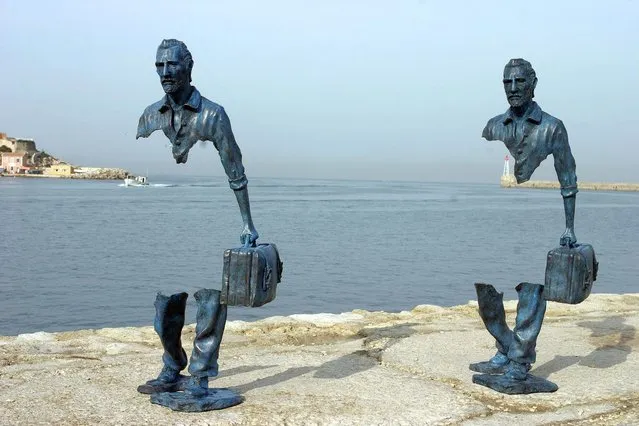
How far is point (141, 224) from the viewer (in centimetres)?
4041

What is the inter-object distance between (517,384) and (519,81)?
2.33 metres

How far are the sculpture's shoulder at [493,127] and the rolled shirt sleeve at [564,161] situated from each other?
0.45 metres

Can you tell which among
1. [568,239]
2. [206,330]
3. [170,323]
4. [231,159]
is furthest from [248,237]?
[568,239]

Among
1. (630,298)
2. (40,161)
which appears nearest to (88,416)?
(630,298)

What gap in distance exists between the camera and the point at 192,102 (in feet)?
18.5

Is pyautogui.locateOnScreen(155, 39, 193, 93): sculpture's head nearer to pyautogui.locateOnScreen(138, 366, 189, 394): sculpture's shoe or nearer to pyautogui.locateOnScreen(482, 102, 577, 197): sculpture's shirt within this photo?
pyautogui.locateOnScreen(138, 366, 189, 394): sculpture's shoe

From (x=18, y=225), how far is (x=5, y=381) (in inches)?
1341

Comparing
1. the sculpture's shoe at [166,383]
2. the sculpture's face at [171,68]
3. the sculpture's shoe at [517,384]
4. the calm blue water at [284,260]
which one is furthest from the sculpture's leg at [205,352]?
the calm blue water at [284,260]

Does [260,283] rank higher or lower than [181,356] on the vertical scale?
higher

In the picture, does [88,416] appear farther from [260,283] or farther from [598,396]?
[598,396]

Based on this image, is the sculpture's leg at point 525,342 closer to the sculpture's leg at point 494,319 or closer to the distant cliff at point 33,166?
the sculpture's leg at point 494,319

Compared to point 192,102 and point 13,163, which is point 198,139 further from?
point 13,163

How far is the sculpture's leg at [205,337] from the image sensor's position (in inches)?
221

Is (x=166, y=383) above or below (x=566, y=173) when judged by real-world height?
below
